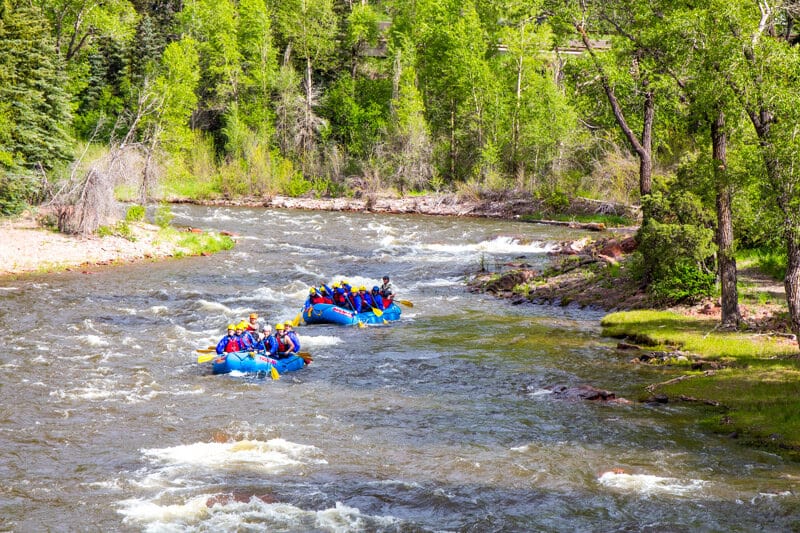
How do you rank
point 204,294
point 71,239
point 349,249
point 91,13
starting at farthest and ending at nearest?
point 91,13
point 349,249
point 71,239
point 204,294

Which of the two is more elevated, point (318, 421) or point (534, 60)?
point (534, 60)

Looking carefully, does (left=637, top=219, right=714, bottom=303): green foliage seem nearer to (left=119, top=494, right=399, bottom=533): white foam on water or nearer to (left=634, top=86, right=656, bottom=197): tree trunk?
(left=634, top=86, right=656, bottom=197): tree trunk

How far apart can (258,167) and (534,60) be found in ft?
75.3

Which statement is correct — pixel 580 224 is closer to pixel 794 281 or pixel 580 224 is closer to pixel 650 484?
pixel 794 281

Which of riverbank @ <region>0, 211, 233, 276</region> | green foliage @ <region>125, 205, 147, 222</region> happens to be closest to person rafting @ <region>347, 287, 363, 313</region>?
riverbank @ <region>0, 211, 233, 276</region>

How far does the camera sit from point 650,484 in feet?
37.8

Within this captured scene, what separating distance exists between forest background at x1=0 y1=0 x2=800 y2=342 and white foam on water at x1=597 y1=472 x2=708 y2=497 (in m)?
5.58

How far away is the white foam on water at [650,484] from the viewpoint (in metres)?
11.3

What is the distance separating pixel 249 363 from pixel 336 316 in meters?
6.06

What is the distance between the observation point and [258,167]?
200 ft

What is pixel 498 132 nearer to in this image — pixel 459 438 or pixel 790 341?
pixel 790 341

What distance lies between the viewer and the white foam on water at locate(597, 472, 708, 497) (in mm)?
11305

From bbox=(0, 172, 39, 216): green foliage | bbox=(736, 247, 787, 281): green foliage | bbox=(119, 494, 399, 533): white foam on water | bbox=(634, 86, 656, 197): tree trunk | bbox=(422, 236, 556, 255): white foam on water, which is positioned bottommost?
bbox=(119, 494, 399, 533): white foam on water

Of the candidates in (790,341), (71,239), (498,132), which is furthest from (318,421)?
(498,132)
